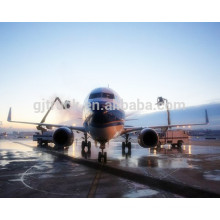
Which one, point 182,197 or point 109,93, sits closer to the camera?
point 182,197

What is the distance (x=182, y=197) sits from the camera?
5.59 metres

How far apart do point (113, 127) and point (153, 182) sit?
13.8 ft

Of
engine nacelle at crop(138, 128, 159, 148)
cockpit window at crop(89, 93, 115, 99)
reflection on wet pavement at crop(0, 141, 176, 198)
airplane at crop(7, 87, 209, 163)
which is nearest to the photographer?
reflection on wet pavement at crop(0, 141, 176, 198)

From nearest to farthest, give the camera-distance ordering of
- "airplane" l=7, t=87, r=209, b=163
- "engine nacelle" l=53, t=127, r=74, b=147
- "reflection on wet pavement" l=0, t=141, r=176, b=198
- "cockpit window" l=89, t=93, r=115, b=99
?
"reflection on wet pavement" l=0, t=141, r=176, b=198 < "airplane" l=7, t=87, r=209, b=163 < "cockpit window" l=89, t=93, r=115, b=99 < "engine nacelle" l=53, t=127, r=74, b=147

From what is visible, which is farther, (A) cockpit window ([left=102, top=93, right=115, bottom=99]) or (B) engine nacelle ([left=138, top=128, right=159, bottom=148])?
(B) engine nacelle ([left=138, top=128, right=159, bottom=148])

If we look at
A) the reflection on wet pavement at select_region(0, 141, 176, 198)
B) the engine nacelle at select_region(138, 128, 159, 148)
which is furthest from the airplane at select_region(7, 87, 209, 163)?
the reflection on wet pavement at select_region(0, 141, 176, 198)

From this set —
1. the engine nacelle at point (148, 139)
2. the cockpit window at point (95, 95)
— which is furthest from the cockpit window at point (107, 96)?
the engine nacelle at point (148, 139)

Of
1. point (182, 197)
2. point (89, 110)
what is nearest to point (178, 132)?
point (89, 110)

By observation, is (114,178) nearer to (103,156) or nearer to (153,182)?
(153,182)

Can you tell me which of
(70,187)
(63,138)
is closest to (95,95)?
(63,138)

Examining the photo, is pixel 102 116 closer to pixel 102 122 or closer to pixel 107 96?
pixel 102 122

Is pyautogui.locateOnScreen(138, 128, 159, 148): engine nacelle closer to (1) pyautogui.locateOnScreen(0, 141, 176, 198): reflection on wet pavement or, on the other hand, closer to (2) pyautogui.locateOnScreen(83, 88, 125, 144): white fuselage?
(2) pyautogui.locateOnScreen(83, 88, 125, 144): white fuselage

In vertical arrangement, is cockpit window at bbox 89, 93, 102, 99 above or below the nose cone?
above

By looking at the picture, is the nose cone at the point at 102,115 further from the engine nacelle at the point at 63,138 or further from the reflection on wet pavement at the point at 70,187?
the reflection on wet pavement at the point at 70,187
